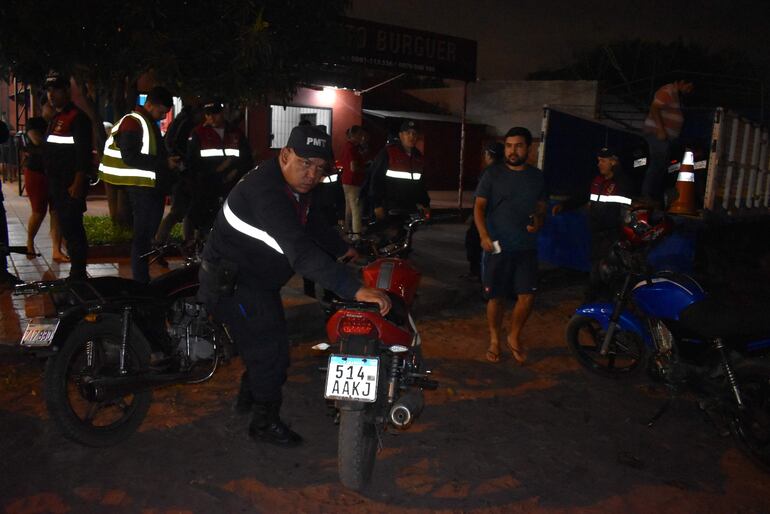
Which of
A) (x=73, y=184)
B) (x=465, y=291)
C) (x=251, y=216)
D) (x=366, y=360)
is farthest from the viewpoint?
(x=465, y=291)

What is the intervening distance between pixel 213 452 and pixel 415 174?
17.4 ft

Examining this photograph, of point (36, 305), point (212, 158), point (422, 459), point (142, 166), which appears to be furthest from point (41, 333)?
point (212, 158)

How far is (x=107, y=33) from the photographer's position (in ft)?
26.1

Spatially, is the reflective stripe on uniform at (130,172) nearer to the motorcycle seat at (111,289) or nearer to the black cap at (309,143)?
the motorcycle seat at (111,289)

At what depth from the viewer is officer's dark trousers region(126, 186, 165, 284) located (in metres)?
6.04

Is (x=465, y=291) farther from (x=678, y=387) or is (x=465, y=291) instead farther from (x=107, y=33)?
(x=107, y=33)

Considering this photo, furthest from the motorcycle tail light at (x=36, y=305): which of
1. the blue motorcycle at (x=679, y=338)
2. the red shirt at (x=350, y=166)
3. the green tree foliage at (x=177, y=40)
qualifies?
the red shirt at (x=350, y=166)

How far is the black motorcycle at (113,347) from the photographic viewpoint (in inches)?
143

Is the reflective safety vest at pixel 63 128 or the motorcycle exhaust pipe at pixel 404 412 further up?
the reflective safety vest at pixel 63 128

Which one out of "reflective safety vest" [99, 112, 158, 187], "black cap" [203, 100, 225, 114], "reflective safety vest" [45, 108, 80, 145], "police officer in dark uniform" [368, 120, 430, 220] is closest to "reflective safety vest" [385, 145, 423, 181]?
"police officer in dark uniform" [368, 120, 430, 220]

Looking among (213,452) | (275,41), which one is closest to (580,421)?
(213,452)

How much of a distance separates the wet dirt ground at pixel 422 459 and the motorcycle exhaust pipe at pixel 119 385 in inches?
13.4

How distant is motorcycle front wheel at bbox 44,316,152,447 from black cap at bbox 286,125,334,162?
1.44 m

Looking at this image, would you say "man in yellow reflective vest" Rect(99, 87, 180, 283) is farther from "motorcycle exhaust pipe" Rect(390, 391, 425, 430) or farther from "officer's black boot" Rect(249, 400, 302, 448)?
"motorcycle exhaust pipe" Rect(390, 391, 425, 430)
